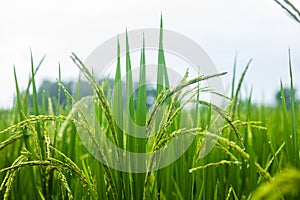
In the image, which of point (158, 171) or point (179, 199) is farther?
point (179, 199)

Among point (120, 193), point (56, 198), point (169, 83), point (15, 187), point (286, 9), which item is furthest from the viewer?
point (15, 187)

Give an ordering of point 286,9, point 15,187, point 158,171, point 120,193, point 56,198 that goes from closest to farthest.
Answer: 1. point 286,9
2. point 120,193
3. point 158,171
4. point 56,198
5. point 15,187

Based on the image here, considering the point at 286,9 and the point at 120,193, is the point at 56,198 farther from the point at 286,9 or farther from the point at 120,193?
the point at 286,9

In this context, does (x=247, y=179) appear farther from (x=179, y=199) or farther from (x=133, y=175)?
(x=133, y=175)

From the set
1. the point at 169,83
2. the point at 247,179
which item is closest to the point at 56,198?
the point at 169,83

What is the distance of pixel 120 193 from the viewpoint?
114 centimetres

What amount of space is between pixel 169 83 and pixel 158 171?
284 millimetres

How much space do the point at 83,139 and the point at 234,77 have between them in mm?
753

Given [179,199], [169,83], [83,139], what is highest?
[169,83]

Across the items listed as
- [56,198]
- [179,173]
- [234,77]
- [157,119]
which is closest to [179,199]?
[179,173]

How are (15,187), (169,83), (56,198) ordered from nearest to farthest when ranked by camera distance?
(169,83), (56,198), (15,187)

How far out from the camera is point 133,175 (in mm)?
1158

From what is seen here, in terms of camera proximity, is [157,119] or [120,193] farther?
[157,119]

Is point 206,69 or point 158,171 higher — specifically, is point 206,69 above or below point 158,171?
above
